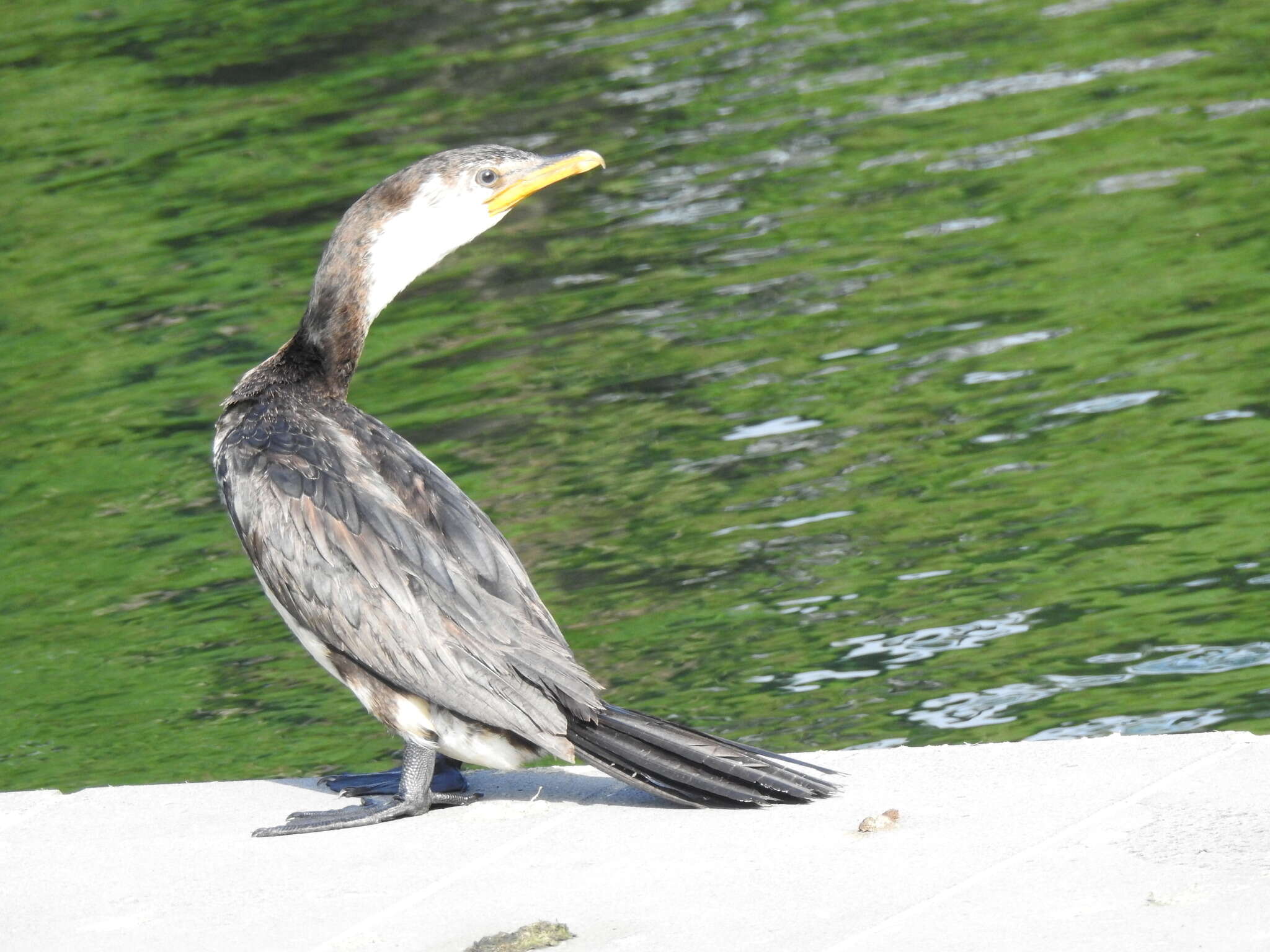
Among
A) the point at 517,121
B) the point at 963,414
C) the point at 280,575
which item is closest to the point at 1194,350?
the point at 963,414

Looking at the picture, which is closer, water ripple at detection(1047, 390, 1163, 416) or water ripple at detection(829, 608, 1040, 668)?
water ripple at detection(829, 608, 1040, 668)

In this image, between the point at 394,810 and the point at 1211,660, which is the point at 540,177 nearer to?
the point at 394,810

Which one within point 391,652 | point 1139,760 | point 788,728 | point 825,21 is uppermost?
point 825,21

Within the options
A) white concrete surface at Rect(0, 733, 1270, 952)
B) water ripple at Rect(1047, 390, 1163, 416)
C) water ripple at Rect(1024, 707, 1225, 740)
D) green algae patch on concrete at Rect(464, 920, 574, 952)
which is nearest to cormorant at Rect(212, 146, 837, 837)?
white concrete surface at Rect(0, 733, 1270, 952)

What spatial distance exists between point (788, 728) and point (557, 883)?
2065mm

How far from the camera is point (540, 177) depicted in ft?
18.3

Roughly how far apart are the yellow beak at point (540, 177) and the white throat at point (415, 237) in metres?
0.05

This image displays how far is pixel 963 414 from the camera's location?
8.40 meters

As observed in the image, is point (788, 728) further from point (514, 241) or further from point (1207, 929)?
point (514, 241)

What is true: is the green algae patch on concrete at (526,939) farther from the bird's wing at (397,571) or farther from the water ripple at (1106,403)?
the water ripple at (1106,403)

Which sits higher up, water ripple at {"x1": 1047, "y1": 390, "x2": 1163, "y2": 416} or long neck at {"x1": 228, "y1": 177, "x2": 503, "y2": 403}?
long neck at {"x1": 228, "y1": 177, "x2": 503, "y2": 403}

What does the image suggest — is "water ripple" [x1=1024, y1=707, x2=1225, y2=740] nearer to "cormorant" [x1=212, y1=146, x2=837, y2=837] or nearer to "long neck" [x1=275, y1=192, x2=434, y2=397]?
"cormorant" [x1=212, y1=146, x2=837, y2=837]

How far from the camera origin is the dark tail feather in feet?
14.6

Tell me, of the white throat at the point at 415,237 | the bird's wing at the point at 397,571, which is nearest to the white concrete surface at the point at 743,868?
the bird's wing at the point at 397,571
